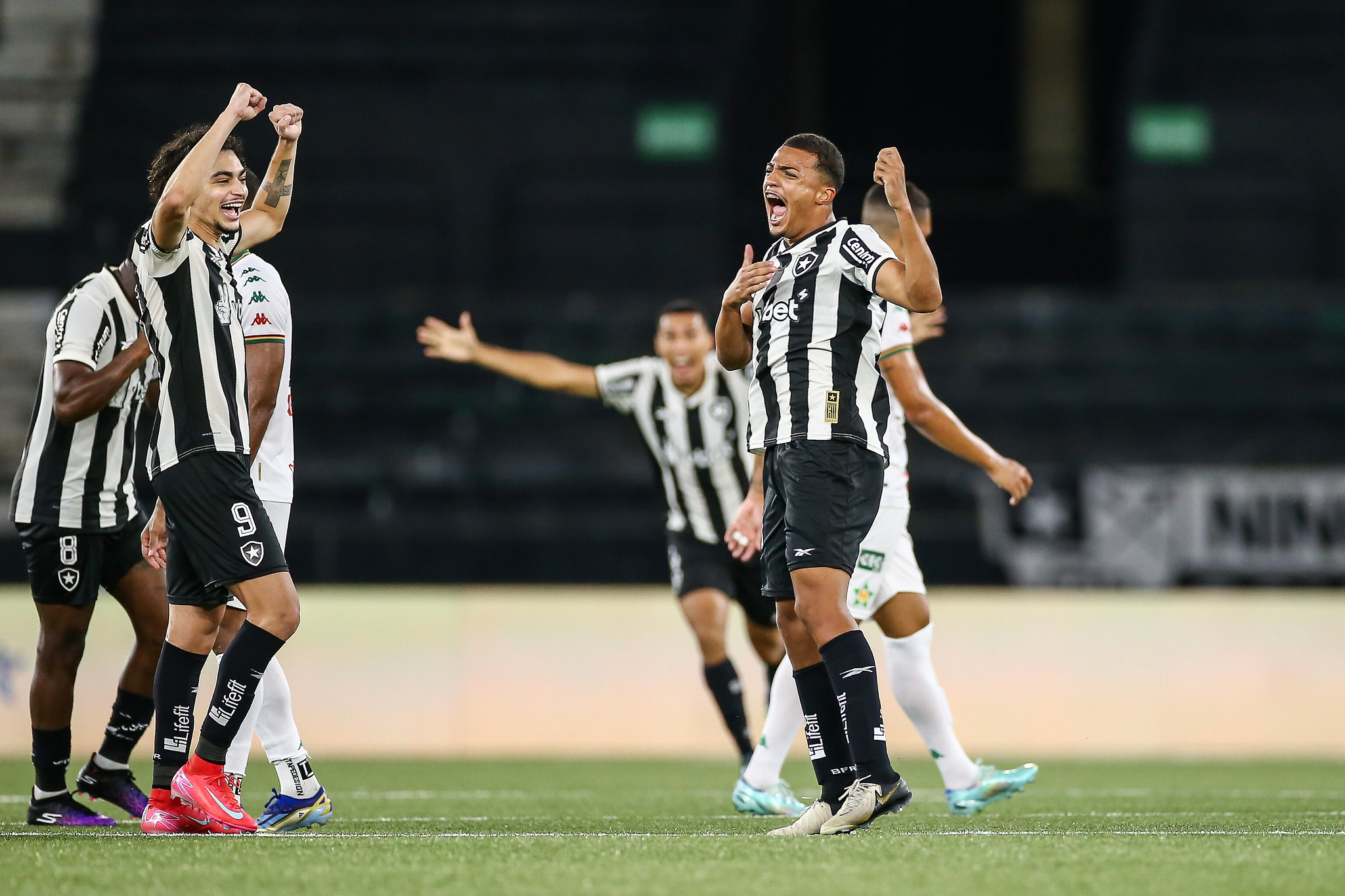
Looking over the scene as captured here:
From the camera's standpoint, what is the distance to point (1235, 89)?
15516 mm

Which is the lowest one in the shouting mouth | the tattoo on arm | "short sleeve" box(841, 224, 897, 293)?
"short sleeve" box(841, 224, 897, 293)

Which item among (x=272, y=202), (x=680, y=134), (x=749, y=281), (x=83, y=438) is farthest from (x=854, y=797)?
(x=680, y=134)

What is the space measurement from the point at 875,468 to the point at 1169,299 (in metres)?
10.1

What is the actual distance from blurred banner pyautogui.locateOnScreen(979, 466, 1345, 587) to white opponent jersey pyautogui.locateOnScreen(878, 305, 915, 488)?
584 centimetres

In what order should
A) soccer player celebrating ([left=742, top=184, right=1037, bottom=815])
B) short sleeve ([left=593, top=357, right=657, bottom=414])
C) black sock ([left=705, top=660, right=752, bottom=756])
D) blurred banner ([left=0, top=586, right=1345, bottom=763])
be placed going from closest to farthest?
soccer player celebrating ([left=742, top=184, right=1037, bottom=815]) < black sock ([left=705, top=660, right=752, bottom=756]) < short sleeve ([left=593, top=357, right=657, bottom=414]) < blurred banner ([left=0, top=586, right=1345, bottom=763])

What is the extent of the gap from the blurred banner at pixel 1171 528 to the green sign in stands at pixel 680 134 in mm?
5106

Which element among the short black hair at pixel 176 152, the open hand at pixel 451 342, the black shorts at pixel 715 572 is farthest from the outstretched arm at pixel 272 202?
the black shorts at pixel 715 572

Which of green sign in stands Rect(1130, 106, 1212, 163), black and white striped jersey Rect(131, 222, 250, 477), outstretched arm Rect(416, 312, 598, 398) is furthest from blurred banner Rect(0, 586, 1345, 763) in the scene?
green sign in stands Rect(1130, 106, 1212, 163)

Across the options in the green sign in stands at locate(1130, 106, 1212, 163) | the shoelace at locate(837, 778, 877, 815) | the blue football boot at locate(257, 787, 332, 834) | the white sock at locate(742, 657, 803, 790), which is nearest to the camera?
the shoelace at locate(837, 778, 877, 815)

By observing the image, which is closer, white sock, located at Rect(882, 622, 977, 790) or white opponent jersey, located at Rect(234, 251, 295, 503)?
white opponent jersey, located at Rect(234, 251, 295, 503)

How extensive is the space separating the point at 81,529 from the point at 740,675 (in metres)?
4.89

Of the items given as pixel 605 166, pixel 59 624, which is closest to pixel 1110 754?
pixel 59 624

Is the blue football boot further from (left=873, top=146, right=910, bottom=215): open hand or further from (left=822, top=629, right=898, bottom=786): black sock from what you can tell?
(left=873, top=146, right=910, bottom=215): open hand

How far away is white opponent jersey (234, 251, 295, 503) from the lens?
15.8 ft
